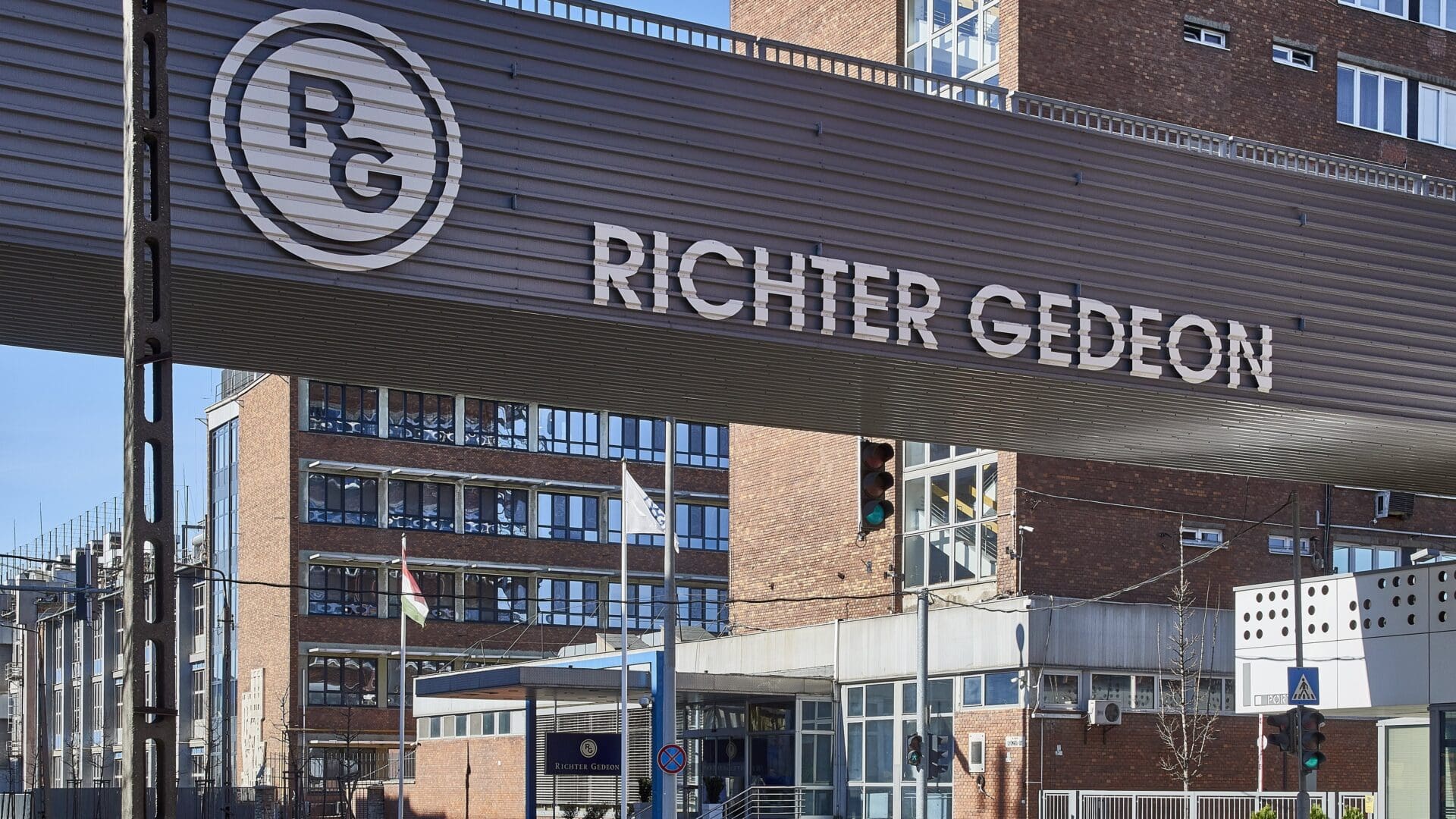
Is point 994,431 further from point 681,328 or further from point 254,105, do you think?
point 254,105

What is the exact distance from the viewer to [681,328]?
1719 centimetres

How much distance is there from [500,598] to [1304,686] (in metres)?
45.4

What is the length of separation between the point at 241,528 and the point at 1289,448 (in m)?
60.7

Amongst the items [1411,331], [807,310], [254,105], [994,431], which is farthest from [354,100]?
[1411,331]

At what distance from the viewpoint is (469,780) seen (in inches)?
2281

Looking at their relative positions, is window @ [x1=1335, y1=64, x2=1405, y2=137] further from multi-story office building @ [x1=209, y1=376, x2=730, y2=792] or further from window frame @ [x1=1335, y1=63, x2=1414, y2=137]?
multi-story office building @ [x1=209, y1=376, x2=730, y2=792]

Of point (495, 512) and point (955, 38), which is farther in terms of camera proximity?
point (495, 512)

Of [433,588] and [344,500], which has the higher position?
[344,500]

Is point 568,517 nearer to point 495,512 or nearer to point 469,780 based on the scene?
point 495,512

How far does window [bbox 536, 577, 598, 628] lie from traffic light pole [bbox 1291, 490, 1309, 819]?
4875cm

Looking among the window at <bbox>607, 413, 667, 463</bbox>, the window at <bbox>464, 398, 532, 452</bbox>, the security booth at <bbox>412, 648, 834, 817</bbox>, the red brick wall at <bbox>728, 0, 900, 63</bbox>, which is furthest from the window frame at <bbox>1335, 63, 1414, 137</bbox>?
the window at <bbox>464, 398, 532, 452</bbox>

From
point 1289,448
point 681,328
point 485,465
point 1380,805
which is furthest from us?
point 485,465

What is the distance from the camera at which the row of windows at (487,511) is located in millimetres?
72625

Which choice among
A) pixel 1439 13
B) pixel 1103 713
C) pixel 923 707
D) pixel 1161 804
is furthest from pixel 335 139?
pixel 1439 13
